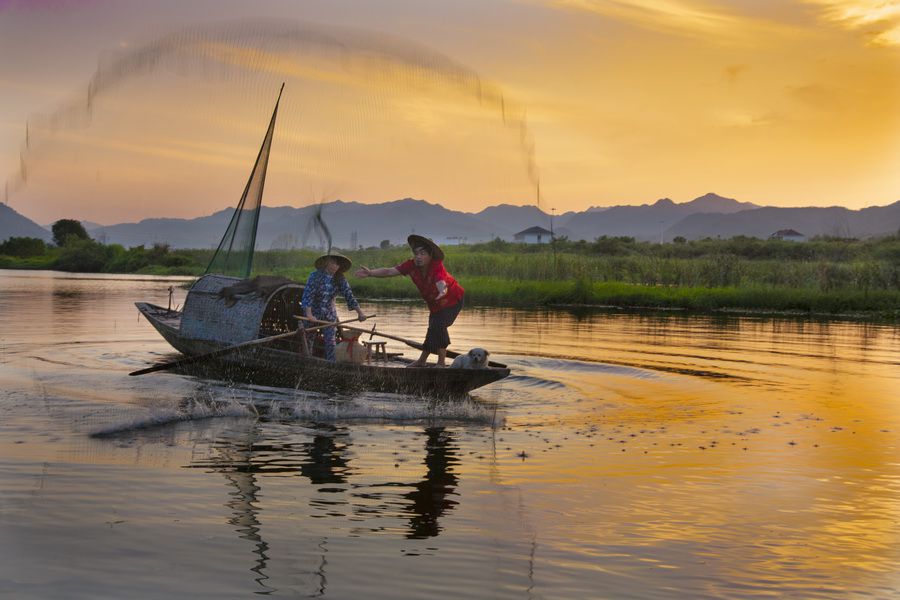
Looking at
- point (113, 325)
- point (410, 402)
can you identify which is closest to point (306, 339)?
point (410, 402)

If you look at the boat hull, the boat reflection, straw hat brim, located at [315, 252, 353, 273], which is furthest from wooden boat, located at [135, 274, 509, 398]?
the boat reflection

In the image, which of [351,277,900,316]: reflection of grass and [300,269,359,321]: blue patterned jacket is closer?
[300,269,359,321]: blue patterned jacket

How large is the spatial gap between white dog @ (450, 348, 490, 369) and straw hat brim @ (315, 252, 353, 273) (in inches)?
117

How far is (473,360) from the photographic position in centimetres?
1412

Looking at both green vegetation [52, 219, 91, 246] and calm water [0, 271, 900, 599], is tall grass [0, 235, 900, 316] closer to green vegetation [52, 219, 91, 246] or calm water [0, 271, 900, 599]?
calm water [0, 271, 900, 599]

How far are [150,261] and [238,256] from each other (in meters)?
92.1

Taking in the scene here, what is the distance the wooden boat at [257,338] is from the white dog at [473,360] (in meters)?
0.14

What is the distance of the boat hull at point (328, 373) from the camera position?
14164 mm

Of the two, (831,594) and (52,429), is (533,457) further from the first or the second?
(52,429)

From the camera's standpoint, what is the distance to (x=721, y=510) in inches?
345

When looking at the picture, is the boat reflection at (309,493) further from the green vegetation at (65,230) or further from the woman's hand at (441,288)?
the green vegetation at (65,230)

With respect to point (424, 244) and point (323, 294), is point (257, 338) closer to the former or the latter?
point (323, 294)

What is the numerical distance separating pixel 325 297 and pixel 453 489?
7.30 meters

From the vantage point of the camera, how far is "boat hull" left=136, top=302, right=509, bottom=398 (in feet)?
46.5
